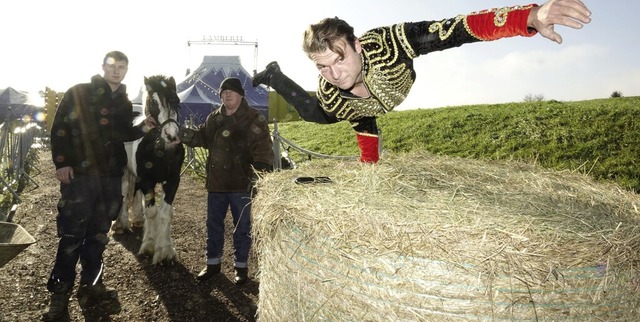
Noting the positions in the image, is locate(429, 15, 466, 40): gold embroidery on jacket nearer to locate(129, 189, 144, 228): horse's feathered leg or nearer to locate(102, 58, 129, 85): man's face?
locate(102, 58, 129, 85): man's face

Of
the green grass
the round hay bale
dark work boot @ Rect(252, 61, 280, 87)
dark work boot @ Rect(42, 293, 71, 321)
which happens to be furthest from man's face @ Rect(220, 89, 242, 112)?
the green grass

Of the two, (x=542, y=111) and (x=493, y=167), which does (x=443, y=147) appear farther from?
(x=493, y=167)

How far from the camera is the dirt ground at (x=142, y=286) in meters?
3.97

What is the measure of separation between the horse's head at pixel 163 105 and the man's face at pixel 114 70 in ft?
2.36

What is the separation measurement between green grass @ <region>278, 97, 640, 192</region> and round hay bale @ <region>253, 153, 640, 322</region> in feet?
18.6

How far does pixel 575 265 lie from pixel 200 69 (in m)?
27.6

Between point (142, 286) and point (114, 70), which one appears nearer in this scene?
point (114, 70)

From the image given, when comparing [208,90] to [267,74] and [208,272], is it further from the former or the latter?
[267,74]

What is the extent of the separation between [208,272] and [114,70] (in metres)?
2.43

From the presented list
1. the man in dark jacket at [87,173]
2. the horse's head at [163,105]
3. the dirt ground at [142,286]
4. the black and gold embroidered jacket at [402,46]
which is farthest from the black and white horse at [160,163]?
the black and gold embroidered jacket at [402,46]

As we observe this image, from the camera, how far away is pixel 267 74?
13.1 feet

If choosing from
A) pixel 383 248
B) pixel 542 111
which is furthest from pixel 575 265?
pixel 542 111

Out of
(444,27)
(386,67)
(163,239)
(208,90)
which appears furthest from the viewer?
(208,90)

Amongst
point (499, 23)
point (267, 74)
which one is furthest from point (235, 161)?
point (499, 23)
